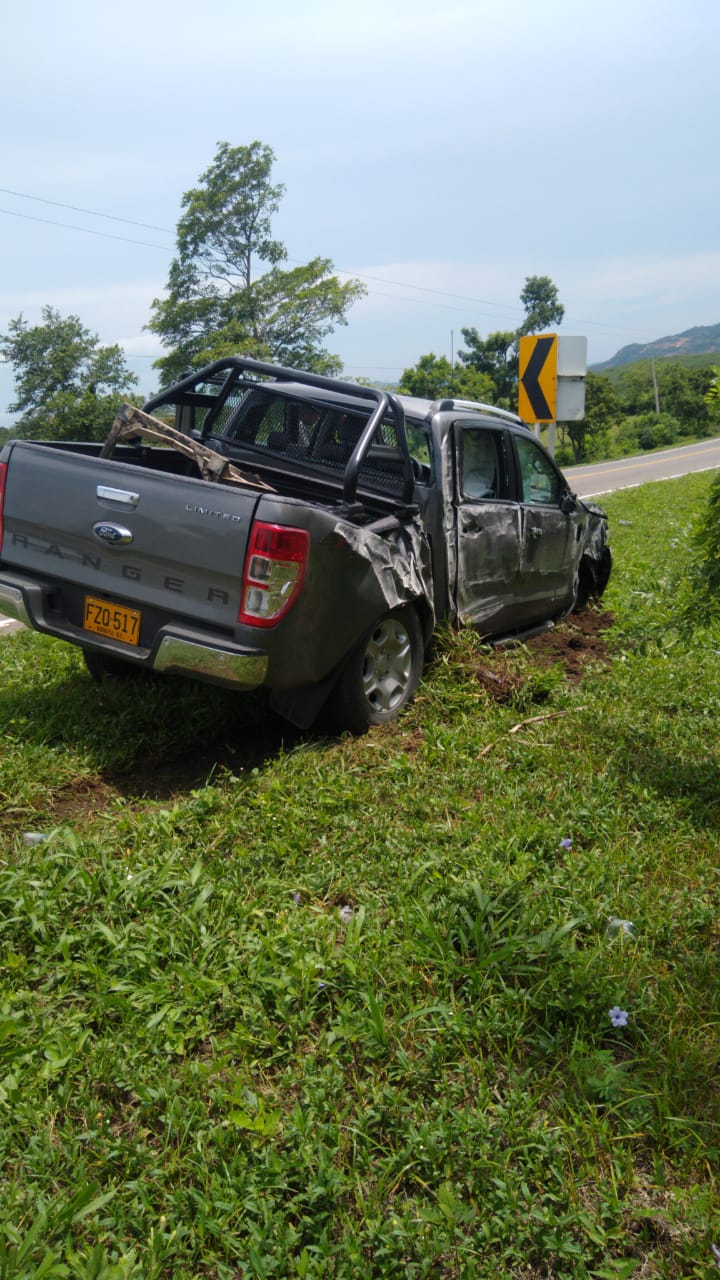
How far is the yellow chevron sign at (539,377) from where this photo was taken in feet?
32.3

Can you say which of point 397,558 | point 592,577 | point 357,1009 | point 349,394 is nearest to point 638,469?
point 592,577

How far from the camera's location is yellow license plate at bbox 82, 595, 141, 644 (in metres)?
4.31

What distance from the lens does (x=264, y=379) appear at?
19.0 ft

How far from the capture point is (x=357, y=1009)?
2775 mm

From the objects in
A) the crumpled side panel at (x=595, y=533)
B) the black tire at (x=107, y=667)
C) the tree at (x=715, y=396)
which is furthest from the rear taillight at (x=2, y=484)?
the crumpled side panel at (x=595, y=533)

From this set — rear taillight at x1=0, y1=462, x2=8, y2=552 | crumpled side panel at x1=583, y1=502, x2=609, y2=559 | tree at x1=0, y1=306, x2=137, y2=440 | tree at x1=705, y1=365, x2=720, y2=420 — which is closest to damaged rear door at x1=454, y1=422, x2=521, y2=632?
crumpled side panel at x1=583, y1=502, x2=609, y2=559

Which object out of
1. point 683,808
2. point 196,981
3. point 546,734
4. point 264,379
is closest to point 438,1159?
point 196,981

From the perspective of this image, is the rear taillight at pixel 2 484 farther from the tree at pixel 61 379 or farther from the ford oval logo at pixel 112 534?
the tree at pixel 61 379

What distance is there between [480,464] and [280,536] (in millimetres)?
2427

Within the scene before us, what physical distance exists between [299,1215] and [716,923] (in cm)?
174

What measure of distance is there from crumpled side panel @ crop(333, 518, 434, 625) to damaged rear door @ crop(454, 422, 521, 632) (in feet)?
1.45

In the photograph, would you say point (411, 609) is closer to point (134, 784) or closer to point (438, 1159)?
point (134, 784)

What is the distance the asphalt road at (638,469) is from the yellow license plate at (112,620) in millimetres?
15391

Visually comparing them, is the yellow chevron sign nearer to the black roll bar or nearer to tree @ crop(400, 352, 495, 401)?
the black roll bar
